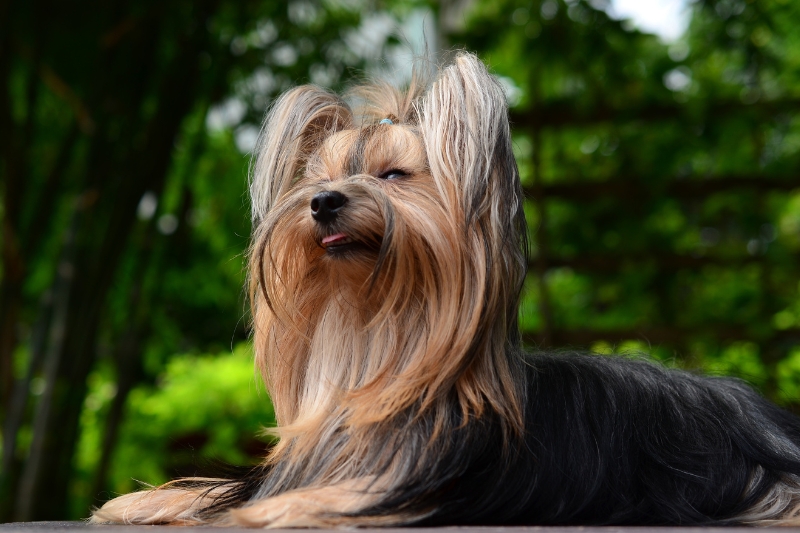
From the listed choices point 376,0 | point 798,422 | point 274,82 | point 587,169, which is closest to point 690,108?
point 587,169

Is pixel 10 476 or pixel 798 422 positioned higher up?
pixel 798 422

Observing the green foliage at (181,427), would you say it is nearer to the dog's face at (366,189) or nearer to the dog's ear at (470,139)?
the dog's face at (366,189)

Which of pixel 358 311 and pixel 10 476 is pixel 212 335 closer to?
pixel 10 476

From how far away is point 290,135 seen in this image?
9.03 feet

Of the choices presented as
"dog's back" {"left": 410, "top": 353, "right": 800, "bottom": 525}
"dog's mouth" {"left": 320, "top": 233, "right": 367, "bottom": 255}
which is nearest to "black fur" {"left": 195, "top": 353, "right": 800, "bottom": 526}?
"dog's back" {"left": 410, "top": 353, "right": 800, "bottom": 525}

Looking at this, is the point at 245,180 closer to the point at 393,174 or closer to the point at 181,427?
the point at 181,427

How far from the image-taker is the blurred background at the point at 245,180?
16.1 feet

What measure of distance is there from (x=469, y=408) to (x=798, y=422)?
1.29m

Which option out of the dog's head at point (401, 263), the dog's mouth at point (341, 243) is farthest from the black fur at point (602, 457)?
the dog's mouth at point (341, 243)

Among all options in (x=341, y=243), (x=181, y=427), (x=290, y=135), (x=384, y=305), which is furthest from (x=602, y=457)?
(x=181, y=427)

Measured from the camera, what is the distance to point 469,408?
2322 mm

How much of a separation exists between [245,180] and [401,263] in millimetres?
3682

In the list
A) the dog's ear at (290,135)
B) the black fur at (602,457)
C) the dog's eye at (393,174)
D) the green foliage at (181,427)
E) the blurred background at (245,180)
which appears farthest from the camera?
the green foliage at (181,427)

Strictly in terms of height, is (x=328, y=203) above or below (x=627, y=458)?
above
